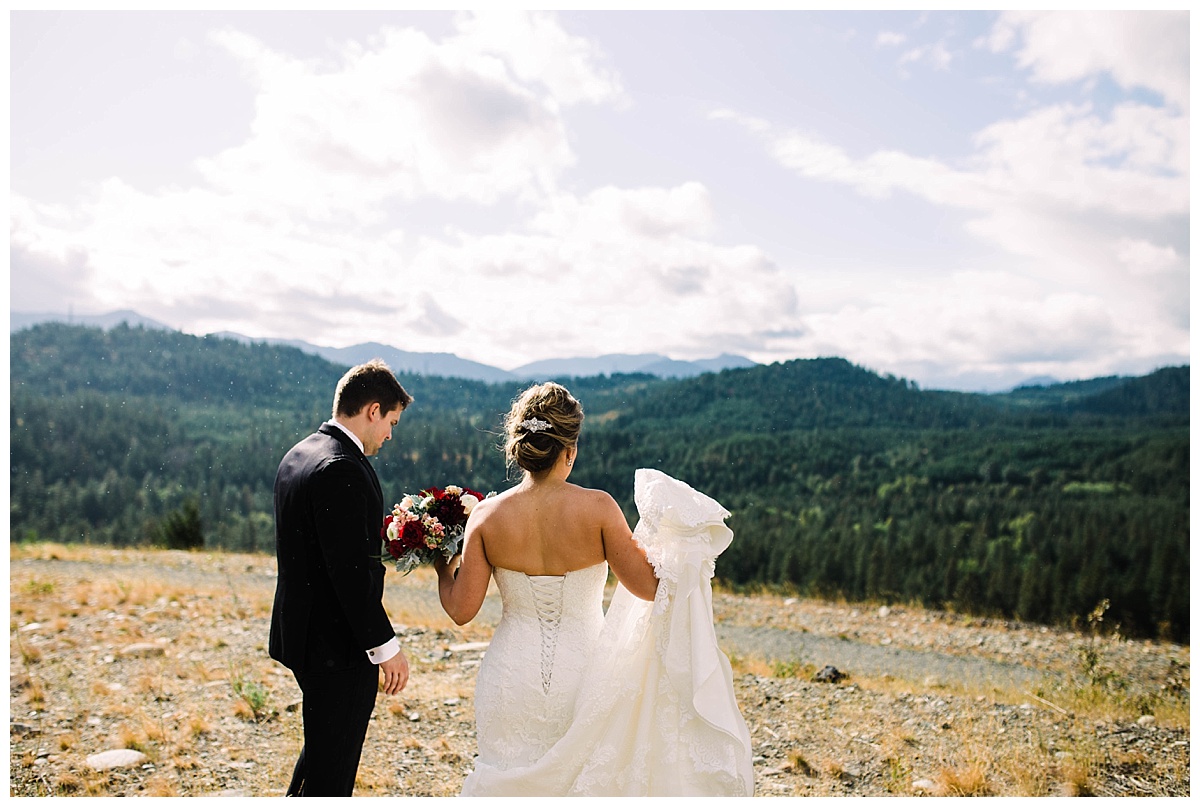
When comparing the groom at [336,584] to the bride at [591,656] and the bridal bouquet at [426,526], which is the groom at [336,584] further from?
the bride at [591,656]

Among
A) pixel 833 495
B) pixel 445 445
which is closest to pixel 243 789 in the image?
pixel 445 445

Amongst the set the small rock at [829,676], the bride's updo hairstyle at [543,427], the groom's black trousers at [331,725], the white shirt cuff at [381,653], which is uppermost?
the bride's updo hairstyle at [543,427]

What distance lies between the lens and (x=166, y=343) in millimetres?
125688

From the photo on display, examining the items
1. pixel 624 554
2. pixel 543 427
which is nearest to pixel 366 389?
pixel 543 427

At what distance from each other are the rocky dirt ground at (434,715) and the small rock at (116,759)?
0.02m

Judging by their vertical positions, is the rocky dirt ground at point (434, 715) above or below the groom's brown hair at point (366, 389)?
below

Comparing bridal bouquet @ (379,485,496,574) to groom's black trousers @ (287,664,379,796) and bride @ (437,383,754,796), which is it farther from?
groom's black trousers @ (287,664,379,796)

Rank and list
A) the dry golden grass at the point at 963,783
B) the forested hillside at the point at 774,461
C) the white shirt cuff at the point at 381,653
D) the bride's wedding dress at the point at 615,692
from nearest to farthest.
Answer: the white shirt cuff at the point at 381,653 < the bride's wedding dress at the point at 615,692 < the dry golden grass at the point at 963,783 < the forested hillside at the point at 774,461

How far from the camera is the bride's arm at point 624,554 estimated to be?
10.7 feet

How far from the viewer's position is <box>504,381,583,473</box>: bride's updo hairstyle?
328cm

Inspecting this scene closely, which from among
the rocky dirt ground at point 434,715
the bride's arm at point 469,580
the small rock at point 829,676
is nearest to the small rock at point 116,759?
the rocky dirt ground at point 434,715

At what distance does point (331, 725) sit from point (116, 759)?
323 centimetres

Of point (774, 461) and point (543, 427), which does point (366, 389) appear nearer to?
point (543, 427)

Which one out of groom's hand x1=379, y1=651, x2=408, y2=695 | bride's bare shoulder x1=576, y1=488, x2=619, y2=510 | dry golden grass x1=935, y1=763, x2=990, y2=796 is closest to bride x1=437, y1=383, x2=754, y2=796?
bride's bare shoulder x1=576, y1=488, x2=619, y2=510
